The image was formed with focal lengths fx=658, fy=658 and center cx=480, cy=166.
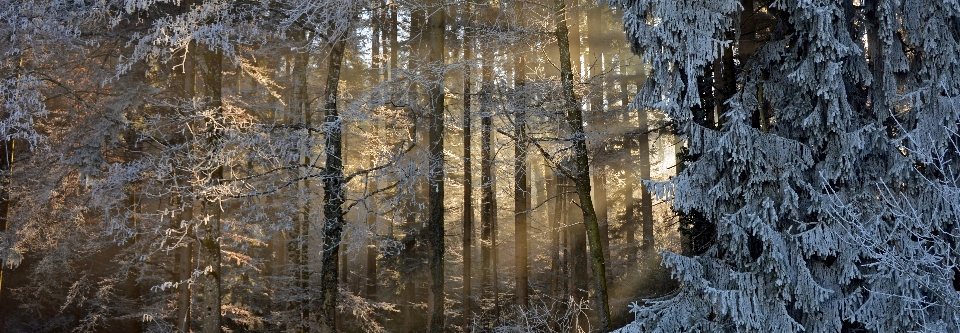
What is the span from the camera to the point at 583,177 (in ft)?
29.9

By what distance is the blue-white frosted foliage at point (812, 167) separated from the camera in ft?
23.1

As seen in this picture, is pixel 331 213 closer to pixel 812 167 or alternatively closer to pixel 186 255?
pixel 186 255

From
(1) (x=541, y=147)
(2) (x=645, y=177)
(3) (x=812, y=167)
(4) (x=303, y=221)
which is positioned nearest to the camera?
(3) (x=812, y=167)

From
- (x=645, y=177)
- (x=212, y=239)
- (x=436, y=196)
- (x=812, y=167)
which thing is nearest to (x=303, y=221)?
(x=436, y=196)

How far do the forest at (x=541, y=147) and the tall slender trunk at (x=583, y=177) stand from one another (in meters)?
0.04

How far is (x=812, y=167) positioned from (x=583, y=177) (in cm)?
285

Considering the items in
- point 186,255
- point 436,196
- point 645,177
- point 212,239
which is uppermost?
point 645,177

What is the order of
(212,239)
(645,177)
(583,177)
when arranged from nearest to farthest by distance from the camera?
(583,177), (212,239), (645,177)

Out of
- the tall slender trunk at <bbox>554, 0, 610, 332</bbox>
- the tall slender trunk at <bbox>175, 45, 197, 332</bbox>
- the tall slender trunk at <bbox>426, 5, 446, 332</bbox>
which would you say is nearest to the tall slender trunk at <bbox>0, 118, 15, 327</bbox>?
the tall slender trunk at <bbox>175, 45, 197, 332</bbox>

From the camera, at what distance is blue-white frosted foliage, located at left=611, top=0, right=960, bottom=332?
277 inches

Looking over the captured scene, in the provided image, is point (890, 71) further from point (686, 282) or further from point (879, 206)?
point (686, 282)

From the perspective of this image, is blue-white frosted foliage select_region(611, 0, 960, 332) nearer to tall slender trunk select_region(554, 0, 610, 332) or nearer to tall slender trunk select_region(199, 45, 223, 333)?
tall slender trunk select_region(554, 0, 610, 332)

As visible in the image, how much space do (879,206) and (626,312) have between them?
28.8ft

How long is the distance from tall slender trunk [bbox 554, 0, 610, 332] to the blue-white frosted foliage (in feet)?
4.19
